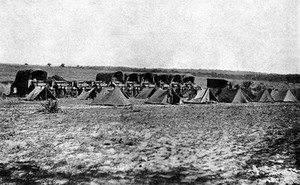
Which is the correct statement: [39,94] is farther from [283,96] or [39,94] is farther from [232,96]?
A: [283,96]

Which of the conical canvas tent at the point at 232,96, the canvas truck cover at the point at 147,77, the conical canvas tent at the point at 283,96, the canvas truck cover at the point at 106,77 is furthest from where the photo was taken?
the canvas truck cover at the point at 147,77

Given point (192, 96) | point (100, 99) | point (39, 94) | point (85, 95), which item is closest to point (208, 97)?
point (192, 96)

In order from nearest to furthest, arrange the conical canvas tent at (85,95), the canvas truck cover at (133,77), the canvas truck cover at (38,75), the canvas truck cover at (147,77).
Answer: the conical canvas tent at (85,95) → the canvas truck cover at (38,75) → the canvas truck cover at (133,77) → the canvas truck cover at (147,77)

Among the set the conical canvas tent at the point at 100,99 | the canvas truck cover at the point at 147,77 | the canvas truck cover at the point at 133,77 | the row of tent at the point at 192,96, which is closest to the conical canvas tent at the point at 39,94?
the row of tent at the point at 192,96

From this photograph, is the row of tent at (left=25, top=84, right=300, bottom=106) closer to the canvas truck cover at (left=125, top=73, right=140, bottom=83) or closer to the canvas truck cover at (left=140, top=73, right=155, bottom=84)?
the canvas truck cover at (left=125, top=73, right=140, bottom=83)

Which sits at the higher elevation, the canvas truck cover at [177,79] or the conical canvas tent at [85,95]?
the canvas truck cover at [177,79]

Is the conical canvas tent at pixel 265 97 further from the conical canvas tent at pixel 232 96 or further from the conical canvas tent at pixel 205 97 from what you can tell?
the conical canvas tent at pixel 205 97
